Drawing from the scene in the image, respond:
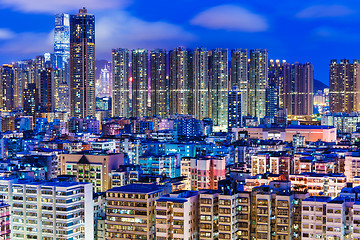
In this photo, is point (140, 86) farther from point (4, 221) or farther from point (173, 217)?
point (4, 221)

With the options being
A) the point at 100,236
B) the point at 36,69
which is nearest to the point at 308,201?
the point at 100,236

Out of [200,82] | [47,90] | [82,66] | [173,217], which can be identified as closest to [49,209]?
[173,217]

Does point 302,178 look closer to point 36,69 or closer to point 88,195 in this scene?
point 88,195

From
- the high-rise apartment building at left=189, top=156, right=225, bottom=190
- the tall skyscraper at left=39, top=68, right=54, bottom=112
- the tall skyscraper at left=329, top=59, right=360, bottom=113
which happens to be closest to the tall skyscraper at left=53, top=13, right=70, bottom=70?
the tall skyscraper at left=39, top=68, right=54, bottom=112

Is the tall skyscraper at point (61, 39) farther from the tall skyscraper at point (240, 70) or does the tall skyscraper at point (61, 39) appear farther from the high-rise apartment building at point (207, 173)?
the high-rise apartment building at point (207, 173)

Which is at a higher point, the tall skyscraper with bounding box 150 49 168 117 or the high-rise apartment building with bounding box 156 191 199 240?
the tall skyscraper with bounding box 150 49 168 117

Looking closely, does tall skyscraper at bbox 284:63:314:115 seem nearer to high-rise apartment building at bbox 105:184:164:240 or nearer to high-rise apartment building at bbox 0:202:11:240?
high-rise apartment building at bbox 105:184:164:240
